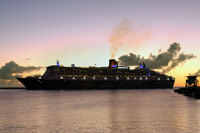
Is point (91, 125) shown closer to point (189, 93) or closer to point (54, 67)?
point (189, 93)

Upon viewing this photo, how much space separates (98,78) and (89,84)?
5.87 metres

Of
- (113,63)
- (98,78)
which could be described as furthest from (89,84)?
(113,63)

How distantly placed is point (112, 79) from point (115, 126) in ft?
364

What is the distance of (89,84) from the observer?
131 meters

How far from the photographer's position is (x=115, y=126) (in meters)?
24.1

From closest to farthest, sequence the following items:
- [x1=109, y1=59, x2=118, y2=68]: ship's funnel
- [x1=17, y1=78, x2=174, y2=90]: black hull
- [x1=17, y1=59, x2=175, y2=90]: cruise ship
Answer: [x1=17, y1=78, x2=174, y2=90]: black hull → [x1=17, y1=59, x2=175, y2=90]: cruise ship → [x1=109, y1=59, x2=118, y2=68]: ship's funnel

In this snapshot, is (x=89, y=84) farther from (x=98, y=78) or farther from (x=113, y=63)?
(x=113, y=63)

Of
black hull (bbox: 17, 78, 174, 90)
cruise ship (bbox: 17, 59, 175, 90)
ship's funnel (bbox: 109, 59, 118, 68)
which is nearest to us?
black hull (bbox: 17, 78, 174, 90)

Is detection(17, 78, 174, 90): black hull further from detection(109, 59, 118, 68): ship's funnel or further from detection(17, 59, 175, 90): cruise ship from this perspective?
detection(109, 59, 118, 68): ship's funnel

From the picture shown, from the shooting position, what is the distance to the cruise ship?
11775cm

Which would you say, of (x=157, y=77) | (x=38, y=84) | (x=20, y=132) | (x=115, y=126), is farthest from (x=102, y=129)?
(x=157, y=77)

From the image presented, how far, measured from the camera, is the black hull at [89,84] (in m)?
115

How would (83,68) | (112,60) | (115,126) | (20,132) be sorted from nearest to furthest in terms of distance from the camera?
1. (20,132)
2. (115,126)
3. (83,68)
4. (112,60)

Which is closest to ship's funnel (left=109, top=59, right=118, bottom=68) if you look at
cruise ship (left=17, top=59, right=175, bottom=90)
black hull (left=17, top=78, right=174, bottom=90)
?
cruise ship (left=17, top=59, right=175, bottom=90)
